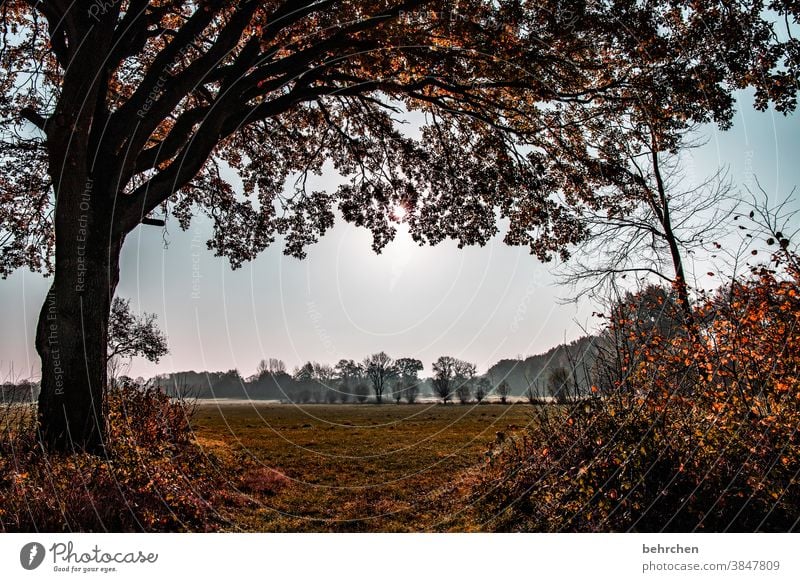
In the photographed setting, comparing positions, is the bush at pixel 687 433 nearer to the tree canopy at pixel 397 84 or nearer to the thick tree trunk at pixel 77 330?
the tree canopy at pixel 397 84

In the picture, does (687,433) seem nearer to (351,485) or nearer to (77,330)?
(351,485)

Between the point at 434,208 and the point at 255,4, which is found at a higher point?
the point at 255,4

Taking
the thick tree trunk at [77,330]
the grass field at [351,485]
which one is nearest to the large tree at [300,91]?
the thick tree trunk at [77,330]

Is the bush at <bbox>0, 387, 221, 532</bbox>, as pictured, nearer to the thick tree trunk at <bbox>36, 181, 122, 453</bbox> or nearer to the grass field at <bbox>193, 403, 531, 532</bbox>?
the thick tree trunk at <bbox>36, 181, 122, 453</bbox>

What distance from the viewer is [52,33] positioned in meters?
9.27

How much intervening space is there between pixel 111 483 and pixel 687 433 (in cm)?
746

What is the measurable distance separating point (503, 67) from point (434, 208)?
5.71 meters

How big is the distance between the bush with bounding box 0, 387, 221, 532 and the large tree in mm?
571

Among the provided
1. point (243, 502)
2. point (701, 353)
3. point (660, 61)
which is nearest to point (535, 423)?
point (701, 353)

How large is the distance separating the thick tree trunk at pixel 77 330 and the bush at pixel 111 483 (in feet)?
1.13

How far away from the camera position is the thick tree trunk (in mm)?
7660

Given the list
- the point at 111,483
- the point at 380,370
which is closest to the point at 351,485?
the point at 111,483

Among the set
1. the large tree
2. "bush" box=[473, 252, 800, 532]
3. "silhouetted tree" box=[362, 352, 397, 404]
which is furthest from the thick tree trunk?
"silhouetted tree" box=[362, 352, 397, 404]
